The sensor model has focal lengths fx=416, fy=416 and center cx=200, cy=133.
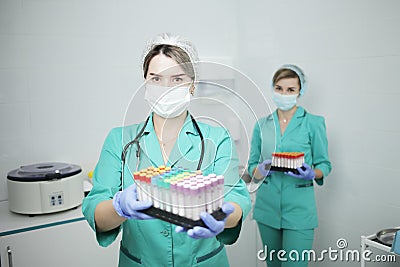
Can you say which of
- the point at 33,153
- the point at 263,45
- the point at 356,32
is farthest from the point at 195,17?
the point at 33,153

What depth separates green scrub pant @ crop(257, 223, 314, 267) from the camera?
7.49ft

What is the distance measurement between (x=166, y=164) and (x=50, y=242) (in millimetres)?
985

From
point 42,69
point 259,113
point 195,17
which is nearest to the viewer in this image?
point 259,113

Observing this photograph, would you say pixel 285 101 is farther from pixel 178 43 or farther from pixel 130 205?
pixel 130 205

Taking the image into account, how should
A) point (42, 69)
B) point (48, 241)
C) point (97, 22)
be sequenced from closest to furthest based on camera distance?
point (48, 241) → point (42, 69) → point (97, 22)

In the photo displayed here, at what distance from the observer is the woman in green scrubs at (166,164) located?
1.11m

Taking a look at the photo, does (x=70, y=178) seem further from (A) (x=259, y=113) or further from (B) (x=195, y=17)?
(B) (x=195, y=17)

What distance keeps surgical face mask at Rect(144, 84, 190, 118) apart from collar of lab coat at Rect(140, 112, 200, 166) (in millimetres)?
43

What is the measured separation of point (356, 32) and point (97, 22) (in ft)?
4.69

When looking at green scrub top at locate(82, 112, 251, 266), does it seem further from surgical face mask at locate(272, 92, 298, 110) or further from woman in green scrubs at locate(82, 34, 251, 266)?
surgical face mask at locate(272, 92, 298, 110)

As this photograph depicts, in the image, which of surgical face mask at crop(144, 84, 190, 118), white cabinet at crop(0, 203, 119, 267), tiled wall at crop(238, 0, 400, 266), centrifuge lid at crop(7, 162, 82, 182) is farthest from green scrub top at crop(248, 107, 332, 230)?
surgical face mask at crop(144, 84, 190, 118)

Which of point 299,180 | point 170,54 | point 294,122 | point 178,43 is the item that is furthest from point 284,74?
point 170,54

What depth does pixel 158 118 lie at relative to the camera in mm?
1216

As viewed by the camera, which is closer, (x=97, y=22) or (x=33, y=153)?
(x=33, y=153)
